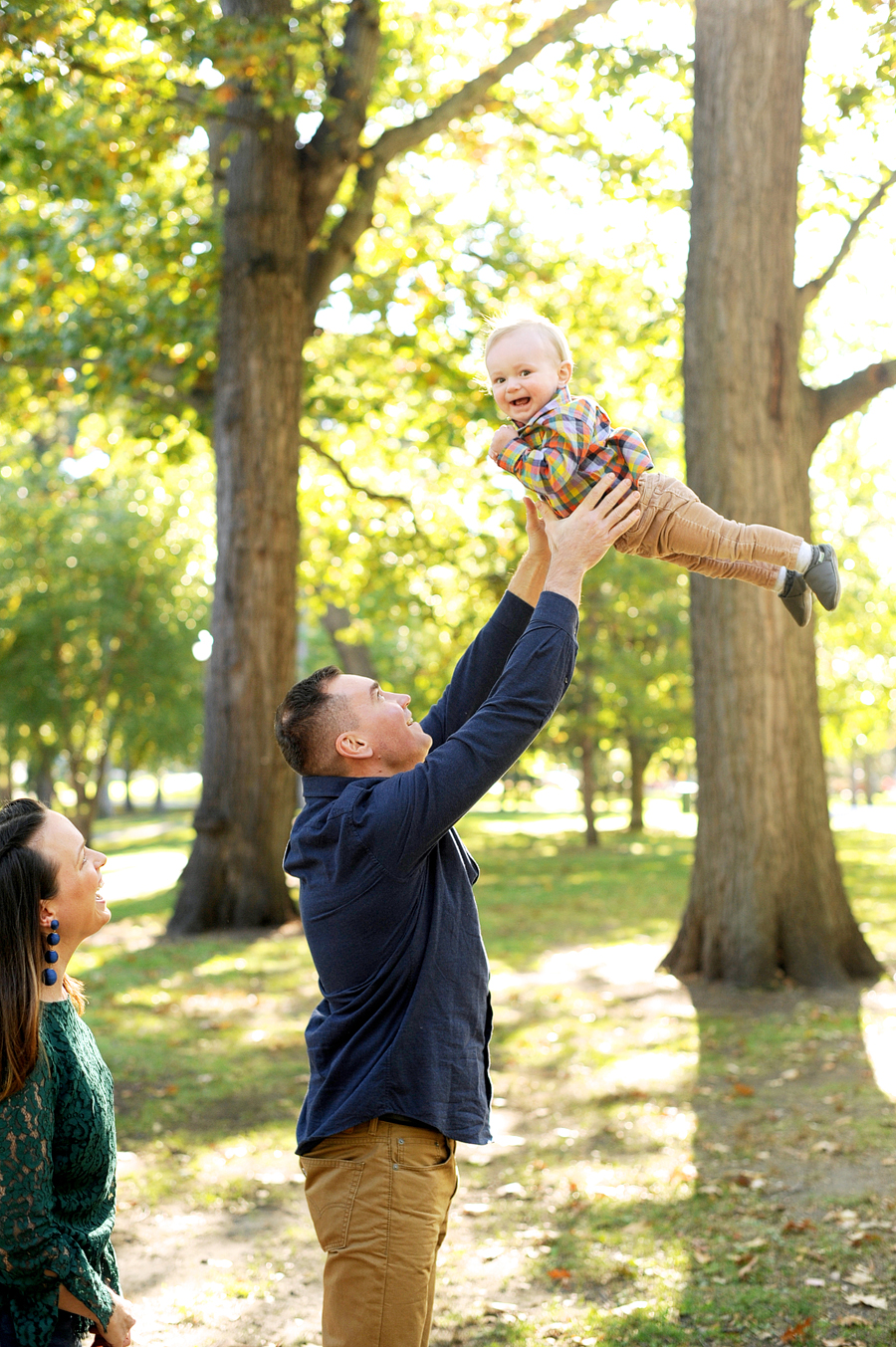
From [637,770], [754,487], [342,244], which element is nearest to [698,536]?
[754,487]

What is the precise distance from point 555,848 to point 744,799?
1657 cm

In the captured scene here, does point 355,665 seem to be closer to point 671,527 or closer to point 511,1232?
point 511,1232

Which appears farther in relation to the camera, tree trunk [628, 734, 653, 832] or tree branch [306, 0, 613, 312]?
tree trunk [628, 734, 653, 832]

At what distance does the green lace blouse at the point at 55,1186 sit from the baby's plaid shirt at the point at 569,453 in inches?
66.6

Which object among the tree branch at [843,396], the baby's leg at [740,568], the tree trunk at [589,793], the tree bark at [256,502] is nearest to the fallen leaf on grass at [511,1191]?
the baby's leg at [740,568]

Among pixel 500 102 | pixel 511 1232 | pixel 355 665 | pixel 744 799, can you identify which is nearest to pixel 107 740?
pixel 355 665

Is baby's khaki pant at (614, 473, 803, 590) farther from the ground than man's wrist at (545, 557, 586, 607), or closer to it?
farther from the ground

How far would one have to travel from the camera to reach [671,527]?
10.5 feet

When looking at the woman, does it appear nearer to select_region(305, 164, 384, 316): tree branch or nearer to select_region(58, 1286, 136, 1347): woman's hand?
select_region(58, 1286, 136, 1347): woman's hand

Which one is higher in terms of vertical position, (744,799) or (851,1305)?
(744,799)

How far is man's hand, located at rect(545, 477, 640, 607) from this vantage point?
271cm

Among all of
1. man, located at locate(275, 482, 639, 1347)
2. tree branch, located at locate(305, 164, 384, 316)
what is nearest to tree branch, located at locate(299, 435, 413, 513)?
tree branch, located at locate(305, 164, 384, 316)

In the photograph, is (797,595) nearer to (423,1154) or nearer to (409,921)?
(409,921)

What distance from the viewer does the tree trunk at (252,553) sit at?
12.0 meters
